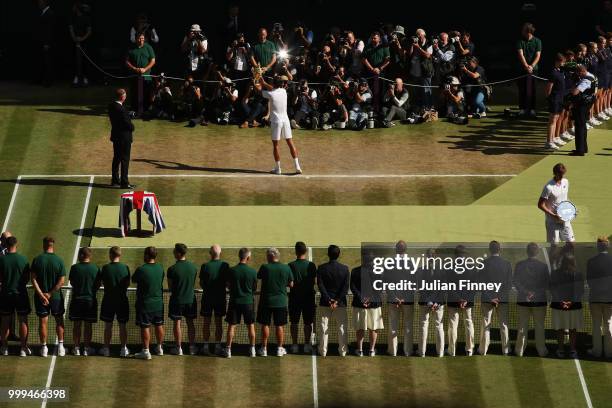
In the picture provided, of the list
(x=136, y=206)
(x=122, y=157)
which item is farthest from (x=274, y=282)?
(x=122, y=157)

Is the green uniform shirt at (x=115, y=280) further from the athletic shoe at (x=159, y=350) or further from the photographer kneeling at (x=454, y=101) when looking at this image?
the photographer kneeling at (x=454, y=101)

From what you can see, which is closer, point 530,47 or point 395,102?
point 395,102

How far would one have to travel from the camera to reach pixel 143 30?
38.0 metres

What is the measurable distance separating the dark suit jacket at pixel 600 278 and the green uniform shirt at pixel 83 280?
24.8 feet

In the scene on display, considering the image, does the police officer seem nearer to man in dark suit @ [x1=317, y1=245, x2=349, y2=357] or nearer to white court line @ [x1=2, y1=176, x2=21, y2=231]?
man in dark suit @ [x1=317, y1=245, x2=349, y2=357]

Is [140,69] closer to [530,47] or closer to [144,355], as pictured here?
[530,47]

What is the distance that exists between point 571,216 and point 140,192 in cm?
783

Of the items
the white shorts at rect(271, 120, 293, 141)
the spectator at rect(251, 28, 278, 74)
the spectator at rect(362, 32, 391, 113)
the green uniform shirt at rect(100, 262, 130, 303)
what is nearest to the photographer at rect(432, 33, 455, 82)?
the spectator at rect(362, 32, 391, 113)

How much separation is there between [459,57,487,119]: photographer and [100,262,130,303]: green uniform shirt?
14226 mm

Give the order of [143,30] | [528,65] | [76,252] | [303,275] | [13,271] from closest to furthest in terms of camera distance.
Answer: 1. [13,271]
2. [303,275]
3. [76,252]
4. [528,65]
5. [143,30]

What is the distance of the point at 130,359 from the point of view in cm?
2536

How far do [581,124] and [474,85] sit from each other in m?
3.61

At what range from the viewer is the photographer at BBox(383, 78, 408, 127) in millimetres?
36812

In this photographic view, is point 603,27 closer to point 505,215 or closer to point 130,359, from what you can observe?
point 505,215
